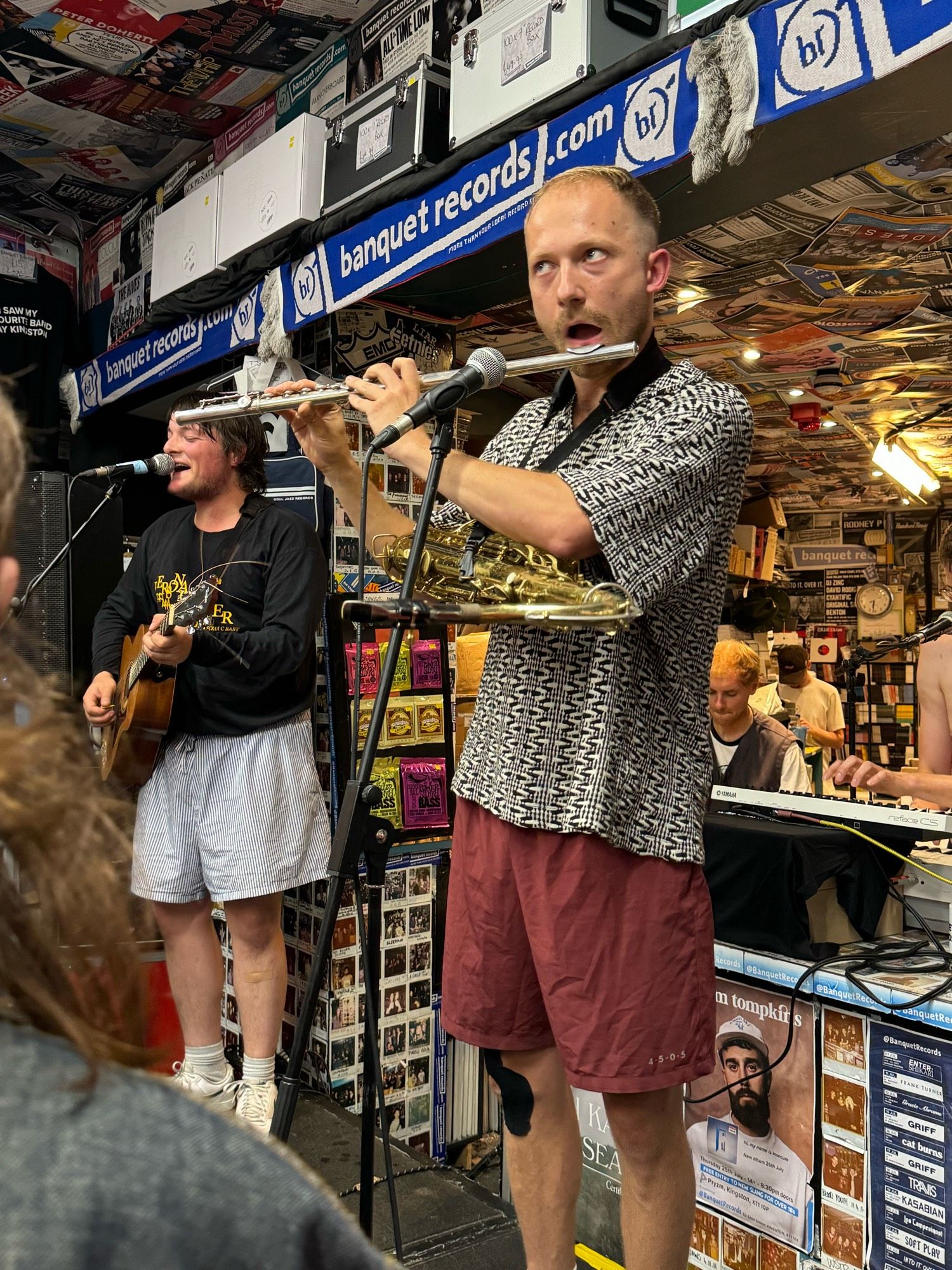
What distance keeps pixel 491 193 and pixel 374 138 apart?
623 millimetres

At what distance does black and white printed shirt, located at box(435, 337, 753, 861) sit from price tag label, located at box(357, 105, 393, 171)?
1.75 meters

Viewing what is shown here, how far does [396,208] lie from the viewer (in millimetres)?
2807

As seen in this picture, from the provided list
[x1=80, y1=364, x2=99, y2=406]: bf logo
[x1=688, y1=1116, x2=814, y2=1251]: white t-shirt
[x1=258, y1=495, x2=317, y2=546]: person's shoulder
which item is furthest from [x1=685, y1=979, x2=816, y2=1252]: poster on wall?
[x1=80, y1=364, x2=99, y2=406]: bf logo

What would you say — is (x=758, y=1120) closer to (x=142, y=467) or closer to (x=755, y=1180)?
(x=755, y=1180)

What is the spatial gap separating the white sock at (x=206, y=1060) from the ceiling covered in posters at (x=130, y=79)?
9.62 ft

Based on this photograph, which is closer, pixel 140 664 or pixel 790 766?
pixel 140 664

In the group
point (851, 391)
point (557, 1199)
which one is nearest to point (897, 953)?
point (557, 1199)

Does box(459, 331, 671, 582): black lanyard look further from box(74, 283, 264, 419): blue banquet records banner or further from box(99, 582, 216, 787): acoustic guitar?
box(74, 283, 264, 419): blue banquet records banner

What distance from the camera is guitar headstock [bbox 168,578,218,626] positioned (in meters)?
2.50

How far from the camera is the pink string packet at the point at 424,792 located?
313cm

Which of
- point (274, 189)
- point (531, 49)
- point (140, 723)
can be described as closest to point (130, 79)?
point (274, 189)

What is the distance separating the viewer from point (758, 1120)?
2.08 m

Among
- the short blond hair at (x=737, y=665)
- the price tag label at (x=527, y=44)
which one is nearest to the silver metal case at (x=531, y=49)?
the price tag label at (x=527, y=44)

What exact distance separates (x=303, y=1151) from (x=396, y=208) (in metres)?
2.43
